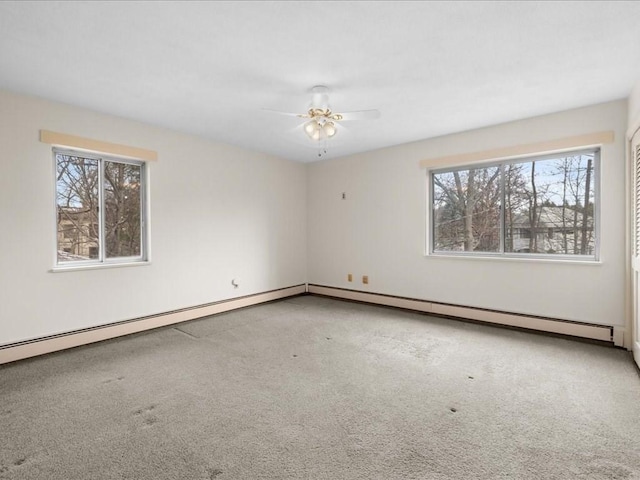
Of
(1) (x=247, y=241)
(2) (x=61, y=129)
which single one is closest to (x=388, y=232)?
(1) (x=247, y=241)

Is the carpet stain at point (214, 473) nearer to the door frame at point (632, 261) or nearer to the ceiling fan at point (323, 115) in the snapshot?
the ceiling fan at point (323, 115)

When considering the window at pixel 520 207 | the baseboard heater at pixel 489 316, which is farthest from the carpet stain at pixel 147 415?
the window at pixel 520 207

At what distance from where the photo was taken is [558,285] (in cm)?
361

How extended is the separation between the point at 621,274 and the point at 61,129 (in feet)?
18.5

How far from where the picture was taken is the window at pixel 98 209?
3385mm

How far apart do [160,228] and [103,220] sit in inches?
23.1

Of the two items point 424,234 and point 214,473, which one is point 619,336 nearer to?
point 424,234

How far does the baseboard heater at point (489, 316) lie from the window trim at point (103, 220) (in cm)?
299

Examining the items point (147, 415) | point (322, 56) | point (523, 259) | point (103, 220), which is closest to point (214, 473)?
point (147, 415)

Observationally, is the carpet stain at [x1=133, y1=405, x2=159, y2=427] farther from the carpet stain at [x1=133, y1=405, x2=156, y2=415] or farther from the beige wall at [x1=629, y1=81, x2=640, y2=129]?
the beige wall at [x1=629, y1=81, x2=640, y2=129]

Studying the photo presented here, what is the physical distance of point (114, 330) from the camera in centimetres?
364

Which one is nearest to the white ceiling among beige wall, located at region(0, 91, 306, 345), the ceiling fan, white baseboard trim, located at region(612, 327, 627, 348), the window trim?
the ceiling fan

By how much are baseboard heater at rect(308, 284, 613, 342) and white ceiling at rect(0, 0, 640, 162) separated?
7.39 feet

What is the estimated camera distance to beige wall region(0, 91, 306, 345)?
3.01 m
